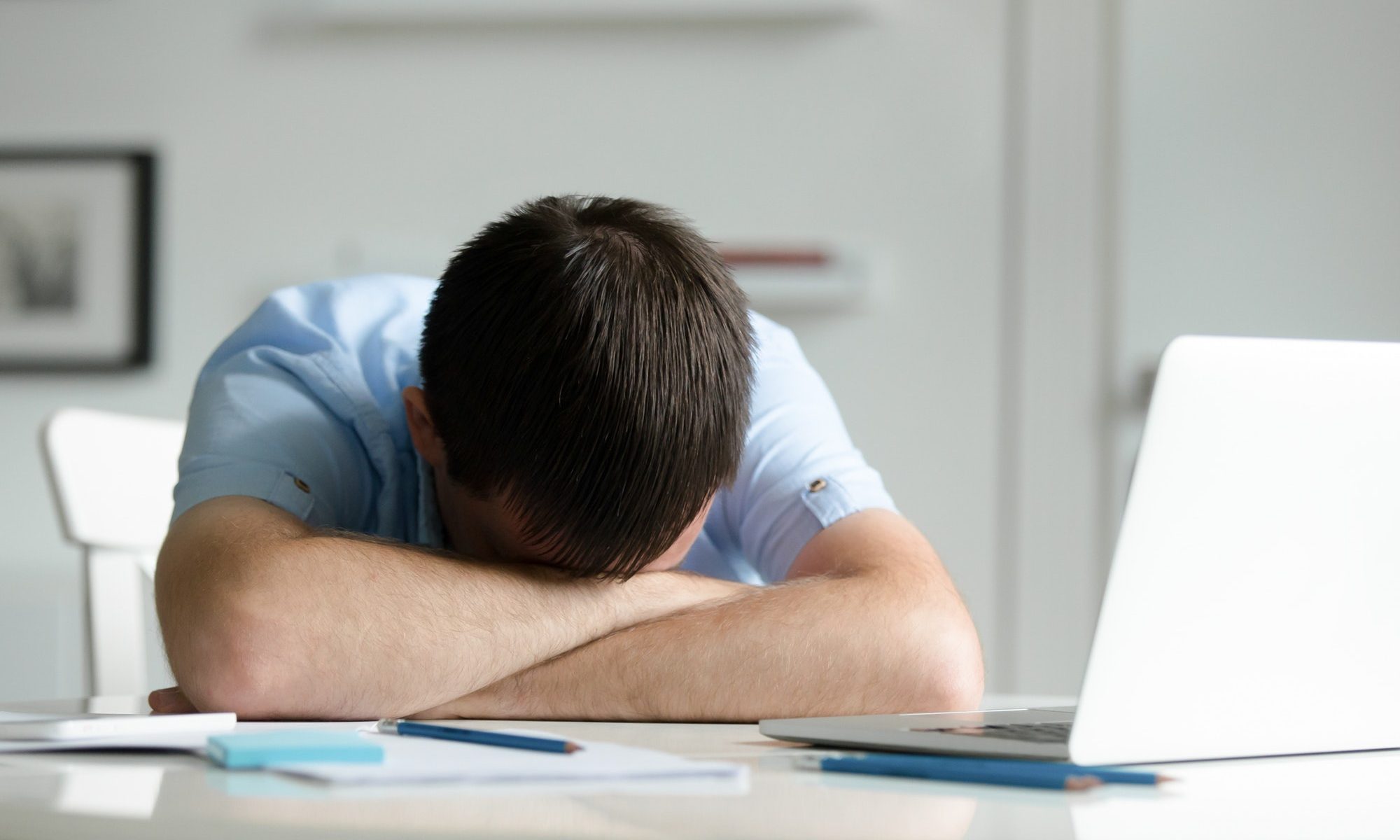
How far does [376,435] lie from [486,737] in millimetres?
645

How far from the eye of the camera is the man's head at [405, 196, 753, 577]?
96cm

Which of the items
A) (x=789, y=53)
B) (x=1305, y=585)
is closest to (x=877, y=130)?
(x=789, y=53)

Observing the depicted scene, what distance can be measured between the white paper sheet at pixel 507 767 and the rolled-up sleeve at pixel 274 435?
496mm

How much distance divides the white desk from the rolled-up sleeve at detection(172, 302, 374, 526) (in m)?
0.45

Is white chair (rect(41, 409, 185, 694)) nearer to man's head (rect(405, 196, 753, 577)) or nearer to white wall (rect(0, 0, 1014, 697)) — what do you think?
man's head (rect(405, 196, 753, 577))

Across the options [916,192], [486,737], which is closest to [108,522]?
[486,737]

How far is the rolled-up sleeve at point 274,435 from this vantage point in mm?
1046

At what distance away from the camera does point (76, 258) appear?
2572 mm

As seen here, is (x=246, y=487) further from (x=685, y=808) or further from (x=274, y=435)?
(x=685, y=808)

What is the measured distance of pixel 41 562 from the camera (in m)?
2.54

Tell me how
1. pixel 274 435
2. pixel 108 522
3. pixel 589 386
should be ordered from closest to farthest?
pixel 589 386, pixel 274 435, pixel 108 522

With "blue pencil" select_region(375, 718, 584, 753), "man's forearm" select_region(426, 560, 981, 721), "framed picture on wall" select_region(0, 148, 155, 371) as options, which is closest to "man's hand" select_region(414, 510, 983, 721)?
"man's forearm" select_region(426, 560, 981, 721)

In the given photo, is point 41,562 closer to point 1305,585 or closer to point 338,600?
point 338,600

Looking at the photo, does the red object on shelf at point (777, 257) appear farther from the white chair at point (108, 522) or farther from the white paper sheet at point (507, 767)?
the white paper sheet at point (507, 767)
